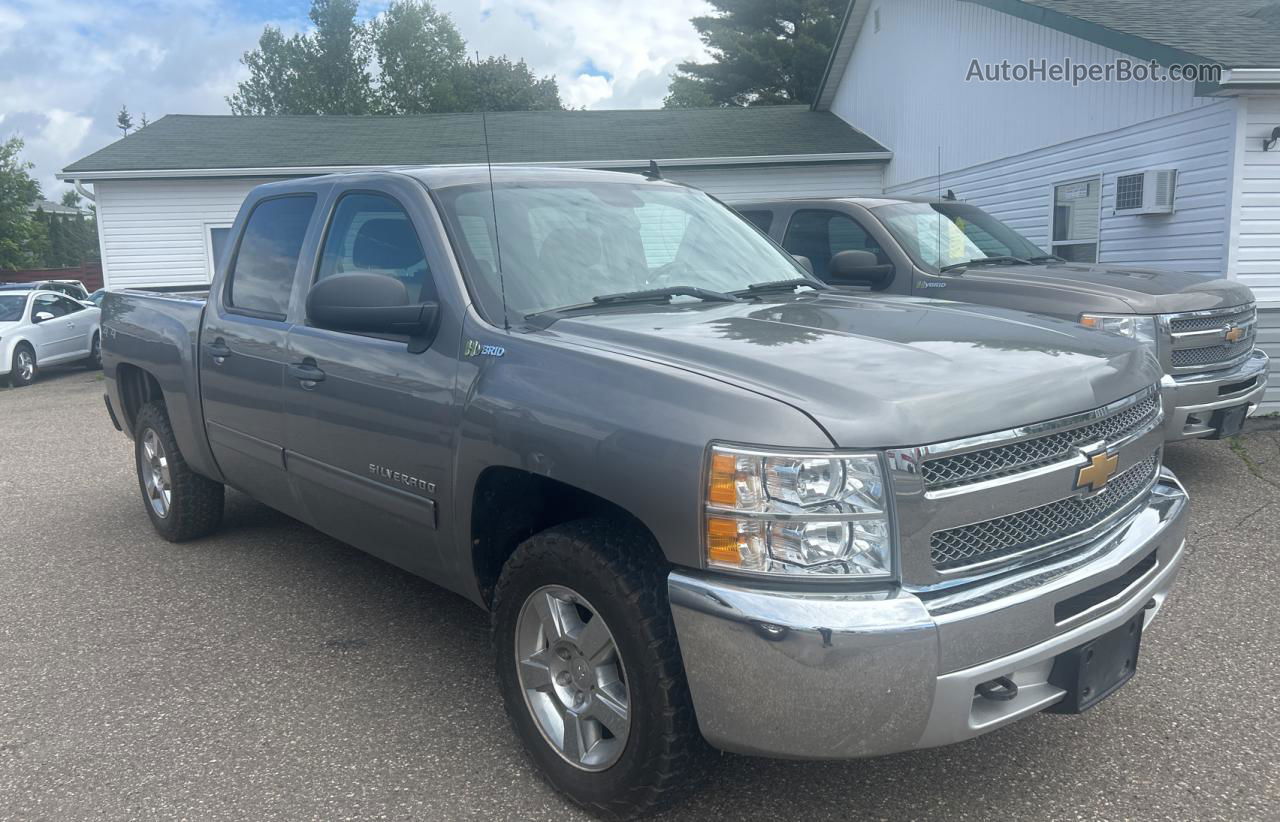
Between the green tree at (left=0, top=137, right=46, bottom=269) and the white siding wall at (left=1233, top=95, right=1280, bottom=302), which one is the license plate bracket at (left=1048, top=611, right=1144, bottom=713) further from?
the green tree at (left=0, top=137, right=46, bottom=269)


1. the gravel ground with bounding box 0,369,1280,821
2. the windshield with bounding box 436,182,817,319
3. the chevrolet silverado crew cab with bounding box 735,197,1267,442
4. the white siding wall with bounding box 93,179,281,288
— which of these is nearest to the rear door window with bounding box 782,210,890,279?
the chevrolet silverado crew cab with bounding box 735,197,1267,442

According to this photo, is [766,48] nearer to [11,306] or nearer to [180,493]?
[11,306]

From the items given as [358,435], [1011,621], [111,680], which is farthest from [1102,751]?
[111,680]

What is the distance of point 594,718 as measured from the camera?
113 inches

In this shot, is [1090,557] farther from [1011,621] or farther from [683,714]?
[683,714]

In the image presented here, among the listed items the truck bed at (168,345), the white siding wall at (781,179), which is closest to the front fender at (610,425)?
the truck bed at (168,345)

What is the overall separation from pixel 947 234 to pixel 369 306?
17.6 feet

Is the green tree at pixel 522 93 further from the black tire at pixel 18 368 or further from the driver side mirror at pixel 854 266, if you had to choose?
the driver side mirror at pixel 854 266

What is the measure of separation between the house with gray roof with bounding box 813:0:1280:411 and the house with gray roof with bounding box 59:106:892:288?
1794 mm

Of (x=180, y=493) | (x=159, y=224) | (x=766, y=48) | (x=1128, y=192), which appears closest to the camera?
(x=180, y=493)

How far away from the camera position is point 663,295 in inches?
141

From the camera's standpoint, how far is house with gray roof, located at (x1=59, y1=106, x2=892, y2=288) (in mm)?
17906

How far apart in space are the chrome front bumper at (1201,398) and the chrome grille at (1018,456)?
12.2 ft

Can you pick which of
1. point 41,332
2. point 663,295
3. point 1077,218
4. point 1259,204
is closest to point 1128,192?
point 1077,218
